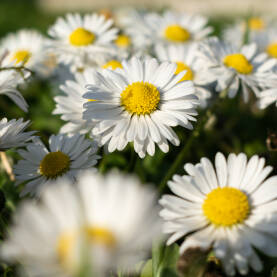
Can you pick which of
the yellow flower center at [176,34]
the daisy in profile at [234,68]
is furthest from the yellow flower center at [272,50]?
the daisy in profile at [234,68]

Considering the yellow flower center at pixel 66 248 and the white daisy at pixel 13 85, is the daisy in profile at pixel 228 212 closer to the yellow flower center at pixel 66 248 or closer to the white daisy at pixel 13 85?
the yellow flower center at pixel 66 248

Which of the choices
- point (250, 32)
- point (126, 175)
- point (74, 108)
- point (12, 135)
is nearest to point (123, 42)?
point (250, 32)

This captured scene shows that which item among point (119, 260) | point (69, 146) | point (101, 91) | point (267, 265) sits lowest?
point (267, 265)

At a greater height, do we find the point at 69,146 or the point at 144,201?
the point at 144,201

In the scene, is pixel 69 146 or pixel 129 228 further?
pixel 69 146

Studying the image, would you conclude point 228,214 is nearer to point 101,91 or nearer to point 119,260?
point 119,260

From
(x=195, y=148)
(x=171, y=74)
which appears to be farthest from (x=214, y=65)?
(x=195, y=148)

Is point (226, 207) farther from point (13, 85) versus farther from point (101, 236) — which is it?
point (13, 85)
